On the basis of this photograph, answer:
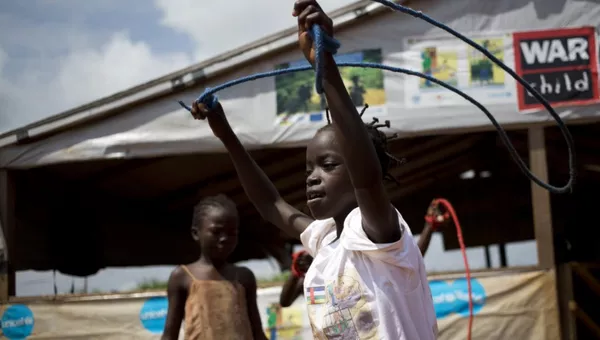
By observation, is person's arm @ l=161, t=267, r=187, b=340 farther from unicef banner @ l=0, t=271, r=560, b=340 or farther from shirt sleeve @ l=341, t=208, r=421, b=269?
shirt sleeve @ l=341, t=208, r=421, b=269

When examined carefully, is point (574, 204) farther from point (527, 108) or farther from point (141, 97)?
point (141, 97)

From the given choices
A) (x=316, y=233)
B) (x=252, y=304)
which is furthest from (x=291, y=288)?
(x=316, y=233)

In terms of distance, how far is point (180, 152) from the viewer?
7.83m

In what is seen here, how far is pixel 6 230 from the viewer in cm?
788

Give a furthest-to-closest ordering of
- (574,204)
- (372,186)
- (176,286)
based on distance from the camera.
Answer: (574,204) < (176,286) < (372,186)

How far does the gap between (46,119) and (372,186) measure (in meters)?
6.30

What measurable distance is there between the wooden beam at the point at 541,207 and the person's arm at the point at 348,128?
5.24 m

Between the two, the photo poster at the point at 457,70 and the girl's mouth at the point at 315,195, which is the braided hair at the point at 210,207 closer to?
the girl's mouth at the point at 315,195

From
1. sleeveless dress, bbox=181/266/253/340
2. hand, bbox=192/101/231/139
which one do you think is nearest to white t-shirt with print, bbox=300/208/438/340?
hand, bbox=192/101/231/139

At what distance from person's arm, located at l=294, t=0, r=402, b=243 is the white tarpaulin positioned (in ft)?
17.4

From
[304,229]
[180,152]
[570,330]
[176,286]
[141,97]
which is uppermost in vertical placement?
[141,97]

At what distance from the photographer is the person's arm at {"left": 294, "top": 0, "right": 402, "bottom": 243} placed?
7.20 ft

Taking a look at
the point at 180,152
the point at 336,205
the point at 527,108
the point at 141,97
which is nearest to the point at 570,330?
the point at 527,108

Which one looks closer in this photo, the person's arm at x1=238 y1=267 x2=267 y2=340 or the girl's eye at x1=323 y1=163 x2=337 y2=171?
the girl's eye at x1=323 y1=163 x2=337 y2=171
